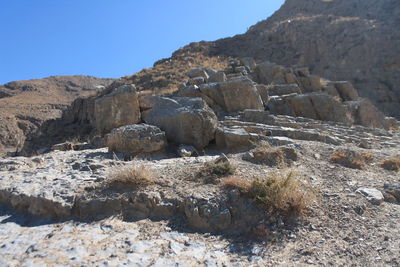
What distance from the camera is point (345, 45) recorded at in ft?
97.3

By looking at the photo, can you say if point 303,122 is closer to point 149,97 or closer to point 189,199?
point 149,97

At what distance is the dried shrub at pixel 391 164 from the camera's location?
6707mm

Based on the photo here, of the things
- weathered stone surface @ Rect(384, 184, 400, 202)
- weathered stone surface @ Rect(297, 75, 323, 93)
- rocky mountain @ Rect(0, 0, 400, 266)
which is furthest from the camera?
weathered stone surface @ Rect(297, 75, 323, 93)

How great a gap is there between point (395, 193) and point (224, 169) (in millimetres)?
2544

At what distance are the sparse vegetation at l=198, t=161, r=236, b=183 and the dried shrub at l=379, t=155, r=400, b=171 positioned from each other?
10.8 ft

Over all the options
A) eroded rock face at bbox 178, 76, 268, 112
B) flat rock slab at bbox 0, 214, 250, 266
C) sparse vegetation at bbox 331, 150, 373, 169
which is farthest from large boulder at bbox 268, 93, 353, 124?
flat rock slab at bbox 0, 214, 250, 266

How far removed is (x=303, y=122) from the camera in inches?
425

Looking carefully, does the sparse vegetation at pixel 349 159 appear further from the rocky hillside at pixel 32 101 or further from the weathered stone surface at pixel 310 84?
the rocky hillside at pixel 32 101

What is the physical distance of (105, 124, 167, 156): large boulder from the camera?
6.88 m

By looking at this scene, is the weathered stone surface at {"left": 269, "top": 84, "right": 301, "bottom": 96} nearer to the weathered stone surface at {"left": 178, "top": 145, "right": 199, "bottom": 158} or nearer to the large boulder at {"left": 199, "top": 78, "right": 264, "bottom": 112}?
the large boulder at {"left": 199, "top": 78, "right": 264, "bottom": 112}

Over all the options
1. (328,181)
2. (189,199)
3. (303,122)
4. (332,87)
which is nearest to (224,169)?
(189,199)

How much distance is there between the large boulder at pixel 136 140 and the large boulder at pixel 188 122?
1.83ft

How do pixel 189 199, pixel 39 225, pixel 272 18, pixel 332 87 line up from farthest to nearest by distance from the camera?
pixel 272 18 → pixel 332 87 → pixel 189 199 → pixel 39 225

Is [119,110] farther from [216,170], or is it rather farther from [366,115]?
[366,115]
